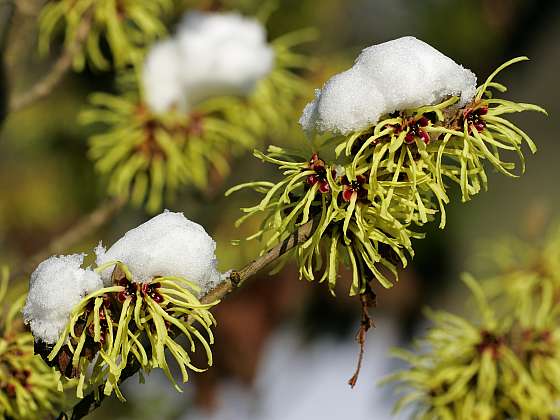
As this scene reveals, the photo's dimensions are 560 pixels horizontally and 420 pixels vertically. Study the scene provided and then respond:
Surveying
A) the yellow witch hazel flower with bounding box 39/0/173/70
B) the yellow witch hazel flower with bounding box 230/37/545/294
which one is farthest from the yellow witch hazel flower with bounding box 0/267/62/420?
the yellow witch hazel flower with bounding box 39/0/173/70

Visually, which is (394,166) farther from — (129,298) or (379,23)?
(379,23)

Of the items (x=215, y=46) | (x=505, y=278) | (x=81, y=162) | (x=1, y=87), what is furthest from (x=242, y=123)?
(x=81, y=162)

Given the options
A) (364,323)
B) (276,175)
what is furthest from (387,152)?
(276,175)

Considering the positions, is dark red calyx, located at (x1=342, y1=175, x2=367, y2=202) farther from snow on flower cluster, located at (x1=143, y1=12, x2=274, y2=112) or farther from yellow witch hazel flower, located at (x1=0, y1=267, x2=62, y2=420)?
snow on flower cluster, located at (x1=143, y1=12, x2=274, y2=112)

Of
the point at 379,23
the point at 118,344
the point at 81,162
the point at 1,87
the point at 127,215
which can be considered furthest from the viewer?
the point at 379,23

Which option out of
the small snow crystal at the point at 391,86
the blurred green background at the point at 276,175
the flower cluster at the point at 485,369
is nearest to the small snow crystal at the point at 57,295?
the small snow crystal at the point at 391,86

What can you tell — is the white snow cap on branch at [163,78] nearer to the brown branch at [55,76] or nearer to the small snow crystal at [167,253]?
the brown branch at [55,76]
